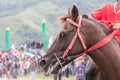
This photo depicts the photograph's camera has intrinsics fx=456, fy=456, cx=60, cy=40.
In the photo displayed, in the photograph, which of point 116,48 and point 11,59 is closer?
point 116,48

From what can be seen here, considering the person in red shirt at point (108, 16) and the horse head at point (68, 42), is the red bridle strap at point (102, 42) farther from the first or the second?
the person in red shirt at point (108, 16)

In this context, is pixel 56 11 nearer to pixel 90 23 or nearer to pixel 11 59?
pixel 11 59

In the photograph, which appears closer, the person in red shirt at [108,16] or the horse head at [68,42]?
the horse head at [68,42]

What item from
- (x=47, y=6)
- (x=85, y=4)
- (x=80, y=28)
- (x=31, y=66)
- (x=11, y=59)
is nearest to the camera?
(x=80, y=28)

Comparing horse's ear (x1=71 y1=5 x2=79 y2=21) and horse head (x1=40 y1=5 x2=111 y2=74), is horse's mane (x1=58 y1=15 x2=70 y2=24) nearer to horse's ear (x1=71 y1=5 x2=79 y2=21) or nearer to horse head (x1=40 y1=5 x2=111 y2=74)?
horse head (x1=40 y1=5 x2=111 y2=74)

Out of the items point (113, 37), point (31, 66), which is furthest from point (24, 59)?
point (113, 37)

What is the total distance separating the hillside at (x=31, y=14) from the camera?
107 metres

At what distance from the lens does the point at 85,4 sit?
121062 millimetres

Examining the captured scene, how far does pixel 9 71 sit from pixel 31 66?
1827mm

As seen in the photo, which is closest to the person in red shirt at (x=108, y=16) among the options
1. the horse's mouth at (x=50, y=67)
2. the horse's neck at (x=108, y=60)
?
the horse's neck at (x=108, y=60)

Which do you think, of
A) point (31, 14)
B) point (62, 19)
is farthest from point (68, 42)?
point (31, 14)

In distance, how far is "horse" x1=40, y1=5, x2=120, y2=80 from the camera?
23.5ft

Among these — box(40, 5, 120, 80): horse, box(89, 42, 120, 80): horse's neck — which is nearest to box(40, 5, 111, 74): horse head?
box(40, 5, 120, 80): horse

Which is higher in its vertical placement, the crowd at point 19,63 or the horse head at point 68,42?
the horse head at point 68,42
